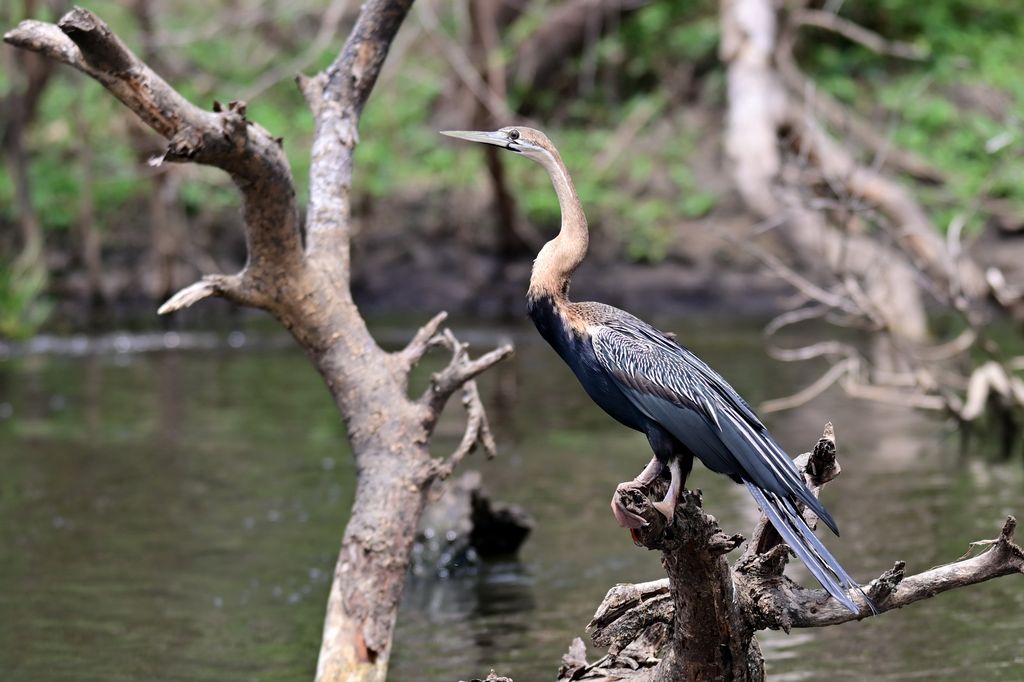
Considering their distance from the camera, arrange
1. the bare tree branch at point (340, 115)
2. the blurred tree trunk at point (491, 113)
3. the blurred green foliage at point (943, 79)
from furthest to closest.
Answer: the blurred green foliage at point (943, 79) → the blurred tree trunk at point (491, 113) → the bare tree branch at point (340, 115)

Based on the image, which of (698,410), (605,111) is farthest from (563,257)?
(605,111)

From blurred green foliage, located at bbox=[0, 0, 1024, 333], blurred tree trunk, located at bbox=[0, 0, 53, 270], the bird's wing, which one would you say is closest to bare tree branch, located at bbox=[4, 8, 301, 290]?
the bird's wing

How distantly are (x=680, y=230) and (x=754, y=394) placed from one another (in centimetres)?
631

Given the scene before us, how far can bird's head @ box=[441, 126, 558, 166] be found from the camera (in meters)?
4.19

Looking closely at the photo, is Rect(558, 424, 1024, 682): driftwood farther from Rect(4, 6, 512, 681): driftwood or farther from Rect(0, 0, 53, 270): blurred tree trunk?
Rect(0, 0, 53, 270): blurred tree trunk

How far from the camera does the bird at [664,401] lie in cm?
369

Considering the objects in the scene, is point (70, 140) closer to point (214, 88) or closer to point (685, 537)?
point (214, 88)

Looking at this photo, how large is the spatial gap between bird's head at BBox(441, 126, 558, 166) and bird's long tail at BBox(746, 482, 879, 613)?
114cm

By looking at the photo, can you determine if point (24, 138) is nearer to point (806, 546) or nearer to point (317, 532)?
point (317, 532)

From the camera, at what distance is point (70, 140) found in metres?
19.5

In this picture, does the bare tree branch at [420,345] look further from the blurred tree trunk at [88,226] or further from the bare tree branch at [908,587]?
the blurred tree trunk at [88,226]

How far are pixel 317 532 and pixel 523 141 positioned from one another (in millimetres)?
4457

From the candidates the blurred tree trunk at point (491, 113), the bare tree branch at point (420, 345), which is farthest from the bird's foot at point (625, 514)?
the blurred tree trunk at point (491, 113)

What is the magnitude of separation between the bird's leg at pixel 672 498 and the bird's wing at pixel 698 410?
0.26 ft
